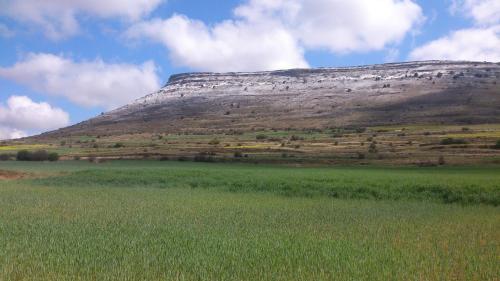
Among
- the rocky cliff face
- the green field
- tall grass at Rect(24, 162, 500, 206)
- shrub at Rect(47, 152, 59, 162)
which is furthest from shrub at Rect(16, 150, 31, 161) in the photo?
the rocky cliff face

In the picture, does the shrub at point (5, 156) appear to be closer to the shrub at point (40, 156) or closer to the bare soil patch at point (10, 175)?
the shrub at point (40, 156)

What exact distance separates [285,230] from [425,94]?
99.6 m

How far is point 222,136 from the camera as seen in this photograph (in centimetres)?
8788

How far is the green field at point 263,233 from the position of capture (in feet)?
34.3

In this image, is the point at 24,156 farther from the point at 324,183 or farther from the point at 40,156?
the point at 324,183

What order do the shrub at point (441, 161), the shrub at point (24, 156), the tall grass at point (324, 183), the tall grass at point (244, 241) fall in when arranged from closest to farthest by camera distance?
the tall grass at point (244, 241) < the tall grass at point (324, 183) < the shrub at point (441, 161) < the shrub at point (24, 156)

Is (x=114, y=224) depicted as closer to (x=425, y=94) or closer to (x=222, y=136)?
(x=222, y=136)

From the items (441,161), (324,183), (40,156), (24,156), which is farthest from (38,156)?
(441,161)

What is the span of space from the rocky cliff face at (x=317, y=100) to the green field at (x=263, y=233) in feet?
212

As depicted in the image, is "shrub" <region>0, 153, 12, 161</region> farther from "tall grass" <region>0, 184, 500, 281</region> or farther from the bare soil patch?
"tall grass" <region>0, 184, 500, 281</region>

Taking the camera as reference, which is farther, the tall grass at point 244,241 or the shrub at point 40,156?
the shrub at point 40,156

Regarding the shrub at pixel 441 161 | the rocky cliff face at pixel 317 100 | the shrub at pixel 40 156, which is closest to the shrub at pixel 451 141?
the shrub at pixel 441 161

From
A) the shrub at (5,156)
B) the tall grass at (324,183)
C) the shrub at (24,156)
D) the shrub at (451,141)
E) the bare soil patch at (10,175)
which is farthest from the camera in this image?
the shrub at (5,156)

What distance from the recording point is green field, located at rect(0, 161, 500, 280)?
1045 cm
